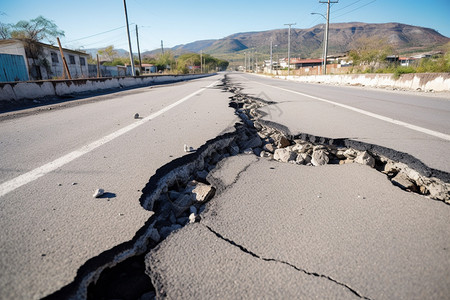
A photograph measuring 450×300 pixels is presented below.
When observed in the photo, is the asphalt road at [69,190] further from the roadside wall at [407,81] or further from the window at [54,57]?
the window at [54,57]

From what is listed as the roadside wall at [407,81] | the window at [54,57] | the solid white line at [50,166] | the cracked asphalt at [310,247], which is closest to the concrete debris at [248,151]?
the cracked asphalt at [310,247]

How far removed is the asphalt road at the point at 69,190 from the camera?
4.20ft

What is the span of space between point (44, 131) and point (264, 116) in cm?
380

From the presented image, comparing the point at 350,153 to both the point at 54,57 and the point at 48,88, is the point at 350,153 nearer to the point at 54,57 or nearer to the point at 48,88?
the point at 48,88

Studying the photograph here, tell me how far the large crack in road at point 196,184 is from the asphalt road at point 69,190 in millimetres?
78

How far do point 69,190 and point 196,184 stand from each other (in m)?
1.02

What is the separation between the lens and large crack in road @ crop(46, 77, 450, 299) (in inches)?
50.8

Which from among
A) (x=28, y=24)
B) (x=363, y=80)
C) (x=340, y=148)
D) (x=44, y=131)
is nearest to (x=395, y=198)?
(x=340, y=148)

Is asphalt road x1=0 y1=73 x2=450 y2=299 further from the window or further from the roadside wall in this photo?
the window

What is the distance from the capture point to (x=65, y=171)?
2393 mm

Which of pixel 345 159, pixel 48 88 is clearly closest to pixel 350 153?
pixel 345 159

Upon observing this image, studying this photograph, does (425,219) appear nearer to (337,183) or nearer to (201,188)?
(337,183)

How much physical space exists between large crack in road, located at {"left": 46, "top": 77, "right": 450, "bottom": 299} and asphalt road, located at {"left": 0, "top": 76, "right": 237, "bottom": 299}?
3.1 inches

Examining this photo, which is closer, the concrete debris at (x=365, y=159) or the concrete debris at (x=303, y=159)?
the concrete debris at (x=365, y=159)
